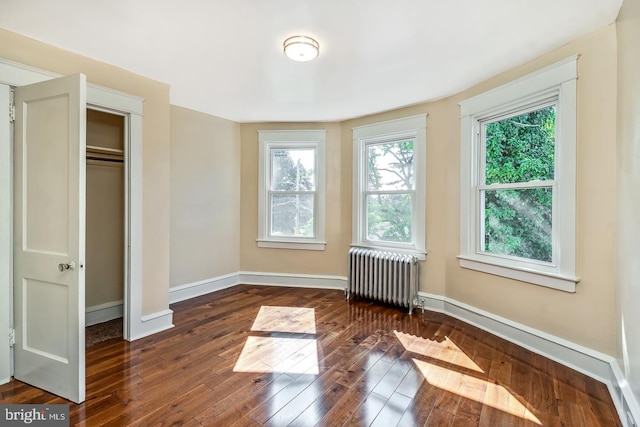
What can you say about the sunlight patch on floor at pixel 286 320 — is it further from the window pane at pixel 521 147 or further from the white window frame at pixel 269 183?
the window pane at pixel 521 147

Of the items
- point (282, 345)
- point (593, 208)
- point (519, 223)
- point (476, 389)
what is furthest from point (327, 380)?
point (593, 208)

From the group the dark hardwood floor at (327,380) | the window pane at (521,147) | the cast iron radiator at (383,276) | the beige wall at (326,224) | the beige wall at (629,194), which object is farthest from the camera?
the beige wall at (326,224)

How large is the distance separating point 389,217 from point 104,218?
3415mm

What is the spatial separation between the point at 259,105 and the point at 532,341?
374cm

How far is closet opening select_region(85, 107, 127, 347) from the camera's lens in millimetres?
3197

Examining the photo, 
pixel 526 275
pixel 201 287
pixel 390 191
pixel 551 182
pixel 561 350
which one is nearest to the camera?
pixel 561 350

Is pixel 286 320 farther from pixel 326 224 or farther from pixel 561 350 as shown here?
pixel 561 350

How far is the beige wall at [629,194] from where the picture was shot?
5.47ft

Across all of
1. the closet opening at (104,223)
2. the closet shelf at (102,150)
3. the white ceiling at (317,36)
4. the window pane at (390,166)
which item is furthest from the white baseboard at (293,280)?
the white ceiling at (317,36)

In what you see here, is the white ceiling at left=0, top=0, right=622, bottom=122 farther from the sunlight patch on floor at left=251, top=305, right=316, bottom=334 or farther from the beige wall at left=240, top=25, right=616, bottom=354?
the sunlight patch on floor at left=251, top=305, right=316, bottom=334

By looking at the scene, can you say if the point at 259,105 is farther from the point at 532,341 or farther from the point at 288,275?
the point at 532,341

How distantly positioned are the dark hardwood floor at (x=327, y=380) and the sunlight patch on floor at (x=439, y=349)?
0.05ft

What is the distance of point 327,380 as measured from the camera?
217 cm

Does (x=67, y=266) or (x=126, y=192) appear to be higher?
(x=126, y=192)
